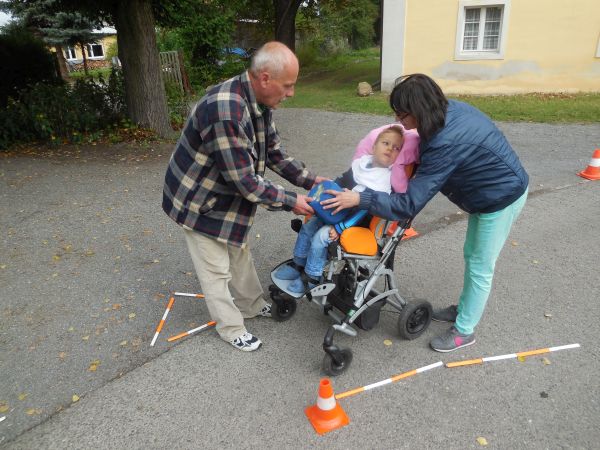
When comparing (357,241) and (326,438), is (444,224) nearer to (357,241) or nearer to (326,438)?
(357,241)

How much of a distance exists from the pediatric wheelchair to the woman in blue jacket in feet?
0.96

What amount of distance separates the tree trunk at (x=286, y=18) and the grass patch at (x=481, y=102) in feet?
6.58

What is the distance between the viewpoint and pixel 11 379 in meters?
3.16

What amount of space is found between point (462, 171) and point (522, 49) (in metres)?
13.2

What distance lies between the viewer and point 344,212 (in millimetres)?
2914

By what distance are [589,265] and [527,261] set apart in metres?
0.58

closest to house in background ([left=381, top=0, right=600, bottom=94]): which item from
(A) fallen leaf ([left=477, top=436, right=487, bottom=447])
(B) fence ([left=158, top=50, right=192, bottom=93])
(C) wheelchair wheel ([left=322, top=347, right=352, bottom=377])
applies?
(B) fence ([left=158, top=50, right=192, bottom=93])

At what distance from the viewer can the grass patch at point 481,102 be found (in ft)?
35.6

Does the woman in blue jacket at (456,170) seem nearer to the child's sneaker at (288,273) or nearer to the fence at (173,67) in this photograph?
the child's sneaker at (288,273)

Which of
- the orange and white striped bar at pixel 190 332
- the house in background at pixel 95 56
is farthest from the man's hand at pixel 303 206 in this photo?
the house in background at pixel 95 56

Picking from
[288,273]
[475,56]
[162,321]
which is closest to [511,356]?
[288,273]

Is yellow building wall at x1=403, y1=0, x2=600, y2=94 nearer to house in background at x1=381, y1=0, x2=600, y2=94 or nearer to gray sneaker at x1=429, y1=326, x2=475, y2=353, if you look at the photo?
house in background at x1=381, y1=0, x2=600, y2=94

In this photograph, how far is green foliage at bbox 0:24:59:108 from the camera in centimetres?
1010

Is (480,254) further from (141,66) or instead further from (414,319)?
(141,66)
